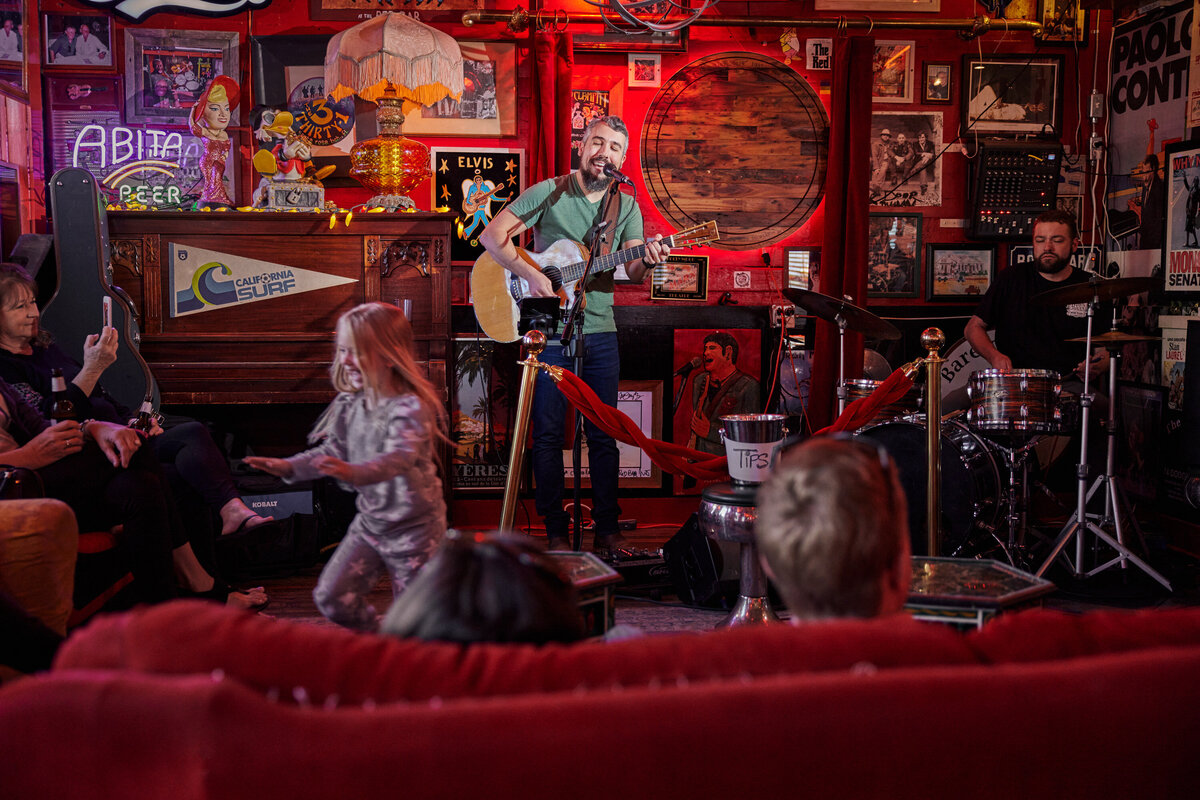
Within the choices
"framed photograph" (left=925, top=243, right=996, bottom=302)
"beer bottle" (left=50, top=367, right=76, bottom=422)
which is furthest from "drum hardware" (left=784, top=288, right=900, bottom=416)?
"beer bottle" (left=50, top=367, right=76, bottom=422)

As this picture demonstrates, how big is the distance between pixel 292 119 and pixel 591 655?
172 inches

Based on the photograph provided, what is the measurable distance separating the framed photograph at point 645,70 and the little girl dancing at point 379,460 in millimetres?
3243

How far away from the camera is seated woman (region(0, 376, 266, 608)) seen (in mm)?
3303

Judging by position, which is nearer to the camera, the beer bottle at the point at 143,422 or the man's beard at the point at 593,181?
the beer bottle at the point at 143,422

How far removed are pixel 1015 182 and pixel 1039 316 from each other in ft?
3.09

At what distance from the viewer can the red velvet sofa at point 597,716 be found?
99cm

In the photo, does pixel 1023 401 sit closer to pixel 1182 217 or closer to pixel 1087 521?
pixel 1087 521

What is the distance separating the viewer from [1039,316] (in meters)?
4.95

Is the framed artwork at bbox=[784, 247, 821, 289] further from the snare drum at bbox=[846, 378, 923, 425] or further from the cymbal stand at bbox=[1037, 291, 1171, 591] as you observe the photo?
the cymbal stand at bbox=[1037, 291, 1171, 591]

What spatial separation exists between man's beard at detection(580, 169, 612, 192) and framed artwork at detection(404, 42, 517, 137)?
39.5 inches

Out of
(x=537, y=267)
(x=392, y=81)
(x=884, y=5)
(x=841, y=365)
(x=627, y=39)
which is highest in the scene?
(x=884, y=5)

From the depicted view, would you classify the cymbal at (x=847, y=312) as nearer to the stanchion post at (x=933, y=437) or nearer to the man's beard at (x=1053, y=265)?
the stanchion post at (x=933, y=437)

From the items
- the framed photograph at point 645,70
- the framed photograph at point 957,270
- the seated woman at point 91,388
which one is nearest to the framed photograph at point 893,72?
the framed photograph at point 957,270

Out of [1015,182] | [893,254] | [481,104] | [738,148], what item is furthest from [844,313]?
[481,104]
